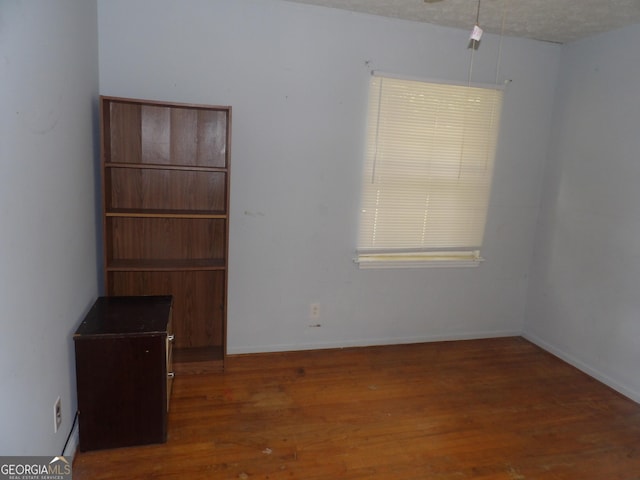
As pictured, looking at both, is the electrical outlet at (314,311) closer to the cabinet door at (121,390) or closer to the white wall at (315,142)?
the white wall at (315,142)

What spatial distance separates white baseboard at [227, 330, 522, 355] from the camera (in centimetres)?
307

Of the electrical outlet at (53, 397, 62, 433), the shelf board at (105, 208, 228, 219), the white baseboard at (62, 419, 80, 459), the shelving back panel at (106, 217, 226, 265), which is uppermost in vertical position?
the shelf board at (105, 208, 228, 219)

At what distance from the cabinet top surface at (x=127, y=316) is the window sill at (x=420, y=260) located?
4.86ft

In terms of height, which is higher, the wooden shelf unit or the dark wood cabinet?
the wooden shelf unit

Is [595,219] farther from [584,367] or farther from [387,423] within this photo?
[387,423]

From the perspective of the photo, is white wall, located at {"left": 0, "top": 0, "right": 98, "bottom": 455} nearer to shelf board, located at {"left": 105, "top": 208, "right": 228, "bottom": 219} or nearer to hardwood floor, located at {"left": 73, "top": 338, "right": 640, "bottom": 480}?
shelf board, located at {"left": 105, "top": 208, "right": 228, "bottom": 219}

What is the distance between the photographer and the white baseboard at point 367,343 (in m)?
3.07

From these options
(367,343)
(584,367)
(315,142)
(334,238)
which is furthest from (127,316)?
(584,367)

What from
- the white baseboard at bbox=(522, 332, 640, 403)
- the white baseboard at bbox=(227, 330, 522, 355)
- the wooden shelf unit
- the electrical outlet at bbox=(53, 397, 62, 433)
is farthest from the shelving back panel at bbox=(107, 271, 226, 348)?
the white baseboard at bbox=(522, 332, 640, 403)

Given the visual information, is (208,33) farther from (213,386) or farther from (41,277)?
(213,386)

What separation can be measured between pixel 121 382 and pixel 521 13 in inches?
128

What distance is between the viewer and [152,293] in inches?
110

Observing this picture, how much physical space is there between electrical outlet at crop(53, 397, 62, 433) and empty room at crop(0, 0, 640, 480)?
0.06 ft

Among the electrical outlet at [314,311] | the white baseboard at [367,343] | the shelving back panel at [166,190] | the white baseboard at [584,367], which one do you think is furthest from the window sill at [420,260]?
the shelving back panel at [166,190]
